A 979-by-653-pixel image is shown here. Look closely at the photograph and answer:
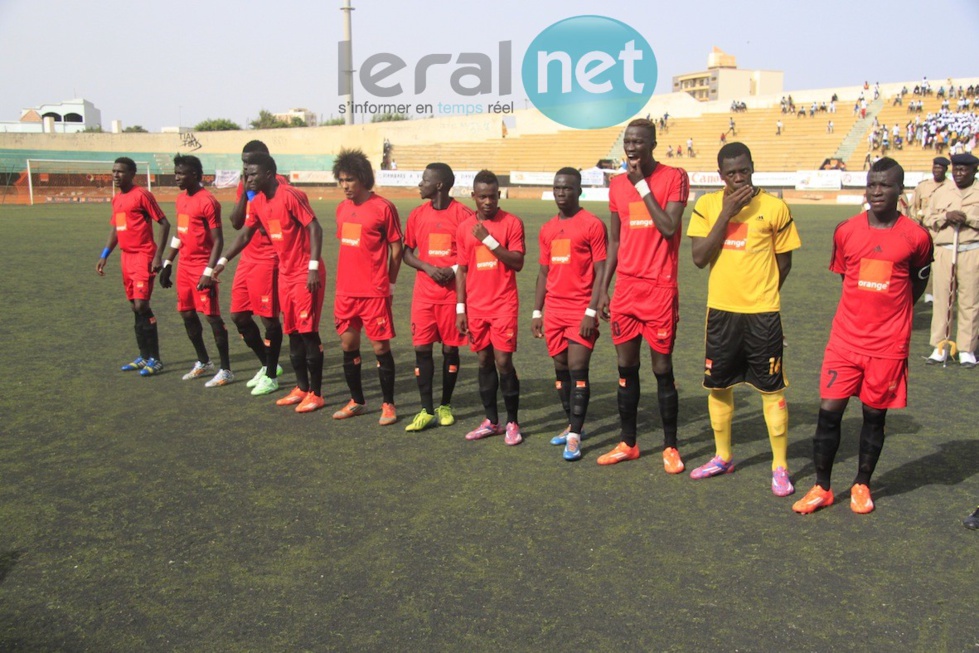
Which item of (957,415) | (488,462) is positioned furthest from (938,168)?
(488,462)

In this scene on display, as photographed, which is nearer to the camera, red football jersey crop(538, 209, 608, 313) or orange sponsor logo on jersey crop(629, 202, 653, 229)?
orange sponsor logo on jersey crop(629, 202, 653, 229)

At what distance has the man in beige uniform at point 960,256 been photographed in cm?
812

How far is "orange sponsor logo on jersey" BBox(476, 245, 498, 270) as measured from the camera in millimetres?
6000

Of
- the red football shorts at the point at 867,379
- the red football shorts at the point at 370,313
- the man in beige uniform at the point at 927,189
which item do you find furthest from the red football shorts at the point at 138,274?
the man in beige uniform at the point at 927,189

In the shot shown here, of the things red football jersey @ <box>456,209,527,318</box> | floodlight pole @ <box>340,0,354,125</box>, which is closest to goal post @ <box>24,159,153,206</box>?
floodlight pole @ <box>340,0,354,125</box>

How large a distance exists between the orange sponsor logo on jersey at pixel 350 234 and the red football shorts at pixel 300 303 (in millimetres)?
493

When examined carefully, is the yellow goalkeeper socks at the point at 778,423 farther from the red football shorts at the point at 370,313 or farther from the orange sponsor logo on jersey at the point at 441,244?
the red football shorts at the point at 370,313

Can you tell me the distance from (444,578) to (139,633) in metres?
1.39

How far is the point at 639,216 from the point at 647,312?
0.67 metres

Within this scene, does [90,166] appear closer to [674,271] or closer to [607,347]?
[607,347]

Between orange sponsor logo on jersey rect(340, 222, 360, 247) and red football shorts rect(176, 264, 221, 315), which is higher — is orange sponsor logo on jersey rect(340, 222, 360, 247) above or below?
above

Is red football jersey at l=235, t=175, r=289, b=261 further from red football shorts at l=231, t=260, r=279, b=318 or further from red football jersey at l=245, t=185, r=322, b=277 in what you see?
red football jersey at l=245, t=185, r=322, b=277

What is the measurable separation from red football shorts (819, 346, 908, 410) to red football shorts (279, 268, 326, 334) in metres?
4.23

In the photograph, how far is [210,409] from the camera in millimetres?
6871
